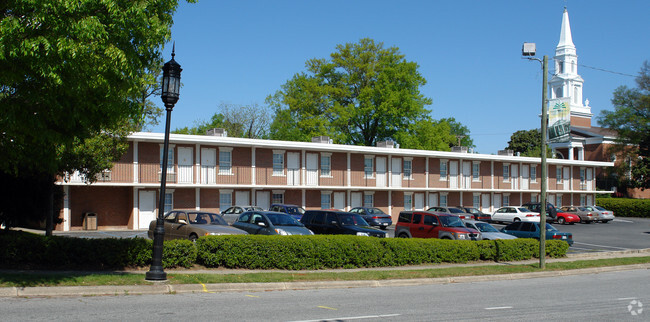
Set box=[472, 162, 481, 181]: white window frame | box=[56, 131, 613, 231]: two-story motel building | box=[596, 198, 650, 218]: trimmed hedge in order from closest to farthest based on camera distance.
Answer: box=[56, 131, 613, 231]: two-story motel building < box=[472, 162, 481, 181]: white window frame < box=[596, 198, 650, 218]: trimmed hedge

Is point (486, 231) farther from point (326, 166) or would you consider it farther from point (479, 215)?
point (479, 215)

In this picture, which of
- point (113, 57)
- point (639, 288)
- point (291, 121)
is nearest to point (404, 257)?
point (639, 288)

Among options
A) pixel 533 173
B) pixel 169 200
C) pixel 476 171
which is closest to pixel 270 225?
pixel 169 200

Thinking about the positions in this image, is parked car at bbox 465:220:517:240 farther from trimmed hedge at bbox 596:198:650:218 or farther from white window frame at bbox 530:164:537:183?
trimmed hedge at bbox 596:198:650:218

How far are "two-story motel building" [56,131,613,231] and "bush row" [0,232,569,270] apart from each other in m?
14.6

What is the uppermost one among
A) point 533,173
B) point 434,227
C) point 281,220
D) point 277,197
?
point 533,173

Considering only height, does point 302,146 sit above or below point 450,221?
above

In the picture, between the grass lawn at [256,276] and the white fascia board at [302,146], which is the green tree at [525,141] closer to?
Result: the white fascia board at [302,146]

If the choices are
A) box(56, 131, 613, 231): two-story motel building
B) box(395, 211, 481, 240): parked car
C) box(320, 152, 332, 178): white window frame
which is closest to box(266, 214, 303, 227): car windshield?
box(395, 211, 481, 240): parked car

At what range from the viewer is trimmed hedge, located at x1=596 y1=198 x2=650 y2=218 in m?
61.8

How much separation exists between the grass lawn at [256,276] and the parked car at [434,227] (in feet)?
13.5

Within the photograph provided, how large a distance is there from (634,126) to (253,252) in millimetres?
68427

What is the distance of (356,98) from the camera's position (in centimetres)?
6419

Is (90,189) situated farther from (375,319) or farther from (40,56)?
(375,319)
